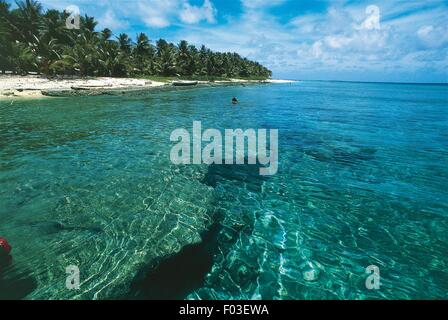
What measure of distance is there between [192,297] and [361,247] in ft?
16.0

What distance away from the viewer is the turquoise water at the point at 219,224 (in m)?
6.07

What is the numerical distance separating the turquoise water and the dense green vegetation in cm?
4687

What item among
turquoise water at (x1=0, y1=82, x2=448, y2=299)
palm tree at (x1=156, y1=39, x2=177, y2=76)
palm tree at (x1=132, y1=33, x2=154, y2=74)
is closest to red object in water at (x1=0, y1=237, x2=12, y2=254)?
turquoise water at (x1=0, y1=82, x2=448, y2=299)

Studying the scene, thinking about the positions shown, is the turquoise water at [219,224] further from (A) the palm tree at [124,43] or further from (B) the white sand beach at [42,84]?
(A) the palm tree at [124,43]

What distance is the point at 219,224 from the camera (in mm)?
8453

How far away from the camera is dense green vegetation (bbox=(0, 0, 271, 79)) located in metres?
51.4

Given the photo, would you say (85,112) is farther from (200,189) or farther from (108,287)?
(108,287)

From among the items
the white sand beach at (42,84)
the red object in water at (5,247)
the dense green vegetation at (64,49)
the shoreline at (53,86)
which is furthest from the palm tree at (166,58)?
the red object in water at (5,247)

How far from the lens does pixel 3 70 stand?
5084cm

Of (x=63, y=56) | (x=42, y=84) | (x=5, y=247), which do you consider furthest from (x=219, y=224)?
(x=63, y=56)

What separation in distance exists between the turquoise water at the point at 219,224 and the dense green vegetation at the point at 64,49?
46.9m

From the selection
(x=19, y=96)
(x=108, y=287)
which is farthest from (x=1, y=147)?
(x=19, y=96)

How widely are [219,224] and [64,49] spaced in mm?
66135

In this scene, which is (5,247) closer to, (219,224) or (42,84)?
(219,224)
